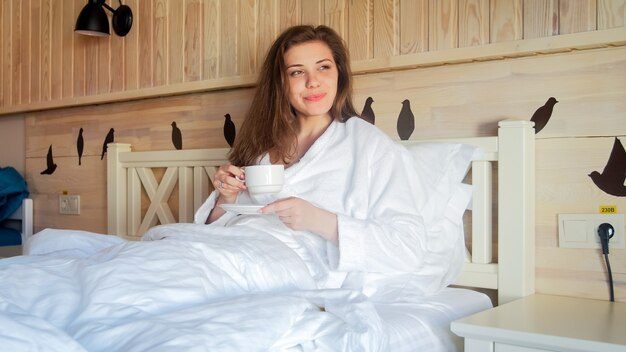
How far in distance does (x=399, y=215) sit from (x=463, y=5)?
0.56 meters

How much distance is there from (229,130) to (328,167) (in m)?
0.66

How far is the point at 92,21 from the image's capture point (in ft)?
7.34

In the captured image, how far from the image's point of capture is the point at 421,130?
5.34 ft

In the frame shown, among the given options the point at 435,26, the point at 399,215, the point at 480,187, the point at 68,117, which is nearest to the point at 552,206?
the point at 480,187

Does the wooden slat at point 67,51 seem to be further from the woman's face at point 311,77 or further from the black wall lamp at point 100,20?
the woman's face at point 311,77

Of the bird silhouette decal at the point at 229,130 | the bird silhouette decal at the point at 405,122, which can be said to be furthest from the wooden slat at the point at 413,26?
the bird silhouette decal at the point at 229,130

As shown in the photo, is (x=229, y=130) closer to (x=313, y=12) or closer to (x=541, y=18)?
(x=313, y=12)

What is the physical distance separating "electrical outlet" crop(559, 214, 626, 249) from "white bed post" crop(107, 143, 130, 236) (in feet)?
4.91

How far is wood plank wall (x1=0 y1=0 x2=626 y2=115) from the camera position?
1.48 meters

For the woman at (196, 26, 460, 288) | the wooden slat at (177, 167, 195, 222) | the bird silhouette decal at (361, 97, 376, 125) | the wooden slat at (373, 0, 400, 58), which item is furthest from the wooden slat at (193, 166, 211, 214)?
the wooden slat at (373, 0, 400, 58)

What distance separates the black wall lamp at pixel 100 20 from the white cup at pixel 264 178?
48.3 inches

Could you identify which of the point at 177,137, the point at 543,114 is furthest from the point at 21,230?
the point at 543,114

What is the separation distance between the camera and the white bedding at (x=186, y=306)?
801mm

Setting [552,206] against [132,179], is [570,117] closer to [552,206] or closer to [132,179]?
[552,206]
